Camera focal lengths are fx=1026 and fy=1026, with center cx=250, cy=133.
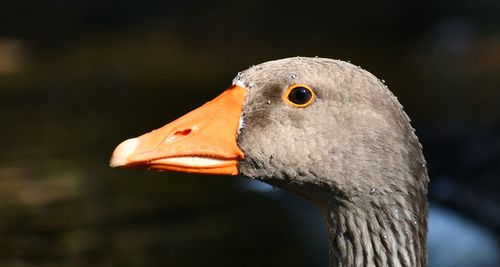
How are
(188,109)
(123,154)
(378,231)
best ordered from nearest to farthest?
(123,154) → (378,231) → (188,109)

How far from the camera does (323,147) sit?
4.71 meters

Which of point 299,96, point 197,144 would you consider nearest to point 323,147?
point 299,96

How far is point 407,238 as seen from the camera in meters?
4.83

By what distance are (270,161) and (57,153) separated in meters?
7.89

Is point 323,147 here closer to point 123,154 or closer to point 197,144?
point 197,144

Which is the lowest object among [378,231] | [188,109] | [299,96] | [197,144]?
[378,231]

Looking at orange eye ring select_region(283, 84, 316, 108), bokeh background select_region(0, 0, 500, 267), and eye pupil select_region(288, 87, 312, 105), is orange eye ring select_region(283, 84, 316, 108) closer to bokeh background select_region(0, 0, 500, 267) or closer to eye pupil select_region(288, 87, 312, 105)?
eye pupil select_region(288, 87, 312, 105)

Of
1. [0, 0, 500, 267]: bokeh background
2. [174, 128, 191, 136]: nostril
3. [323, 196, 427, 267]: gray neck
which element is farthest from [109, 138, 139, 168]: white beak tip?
[0, 0, 500, 267]: bokeh background

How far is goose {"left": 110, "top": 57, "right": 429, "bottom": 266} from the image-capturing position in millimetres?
4676

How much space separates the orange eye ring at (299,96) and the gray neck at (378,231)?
0.49m

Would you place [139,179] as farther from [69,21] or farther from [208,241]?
[69,21]

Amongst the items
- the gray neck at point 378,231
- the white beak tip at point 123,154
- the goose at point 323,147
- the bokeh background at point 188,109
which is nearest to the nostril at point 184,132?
the goose at point 323,147

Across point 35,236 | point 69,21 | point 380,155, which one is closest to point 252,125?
point 380,155

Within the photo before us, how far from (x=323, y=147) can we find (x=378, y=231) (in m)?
0.48
